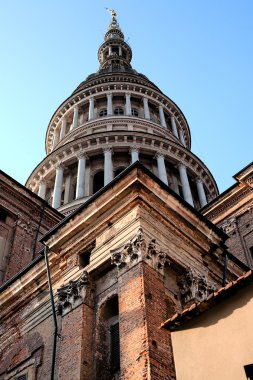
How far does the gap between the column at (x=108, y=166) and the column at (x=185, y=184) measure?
4.94m

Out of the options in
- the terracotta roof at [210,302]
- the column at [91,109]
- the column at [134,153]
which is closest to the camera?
the terracotta roof at [210,302]

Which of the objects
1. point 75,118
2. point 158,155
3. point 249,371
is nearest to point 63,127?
point 75,118

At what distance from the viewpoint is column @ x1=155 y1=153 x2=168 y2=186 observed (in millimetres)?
34188

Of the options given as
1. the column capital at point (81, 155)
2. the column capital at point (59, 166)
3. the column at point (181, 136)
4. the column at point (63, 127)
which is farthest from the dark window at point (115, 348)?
the column at point (181, 136)

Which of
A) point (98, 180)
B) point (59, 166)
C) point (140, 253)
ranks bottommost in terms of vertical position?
point (140, 253)

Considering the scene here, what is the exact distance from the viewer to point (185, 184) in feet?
116

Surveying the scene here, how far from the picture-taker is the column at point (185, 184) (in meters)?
34.5

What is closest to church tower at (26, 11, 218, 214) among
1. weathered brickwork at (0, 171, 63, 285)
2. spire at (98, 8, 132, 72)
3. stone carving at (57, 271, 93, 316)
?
weathered brickwork at (0, 171, 63, 285)

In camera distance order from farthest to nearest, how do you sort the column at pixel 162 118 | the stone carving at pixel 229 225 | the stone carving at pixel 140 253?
the column at pixel 162 118 < the stone carving at pixel 229 225 < the stone carving at pixel 140 253

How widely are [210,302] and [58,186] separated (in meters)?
25.9

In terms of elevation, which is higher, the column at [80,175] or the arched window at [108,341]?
the column at [80,175]

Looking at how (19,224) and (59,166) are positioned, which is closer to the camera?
(19,224)

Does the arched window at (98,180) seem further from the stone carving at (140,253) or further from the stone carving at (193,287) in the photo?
the stone carving at (140,253)

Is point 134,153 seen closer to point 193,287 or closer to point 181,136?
point 181,136
